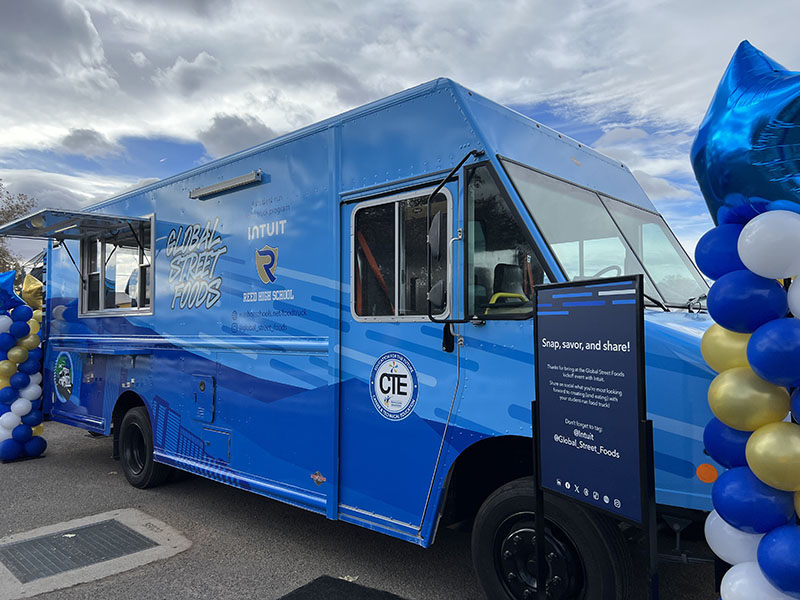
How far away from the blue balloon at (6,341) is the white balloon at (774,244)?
8298 millimetres

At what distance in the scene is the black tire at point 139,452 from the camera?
20.0 ft

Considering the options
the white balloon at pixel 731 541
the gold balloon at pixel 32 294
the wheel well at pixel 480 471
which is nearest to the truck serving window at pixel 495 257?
the wheel well at pixel 480 471

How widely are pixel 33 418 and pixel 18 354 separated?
84cm

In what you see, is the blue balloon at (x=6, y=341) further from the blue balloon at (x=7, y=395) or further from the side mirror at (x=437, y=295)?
the side mirror at (x=437, y=295)

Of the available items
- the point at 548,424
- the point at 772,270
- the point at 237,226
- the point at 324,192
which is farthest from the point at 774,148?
the point at 237,226

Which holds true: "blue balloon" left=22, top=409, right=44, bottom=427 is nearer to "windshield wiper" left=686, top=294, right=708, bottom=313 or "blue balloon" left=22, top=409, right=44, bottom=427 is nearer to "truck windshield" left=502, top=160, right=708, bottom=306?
"truck windshield" left=502, top=160, right=708, bottom=306

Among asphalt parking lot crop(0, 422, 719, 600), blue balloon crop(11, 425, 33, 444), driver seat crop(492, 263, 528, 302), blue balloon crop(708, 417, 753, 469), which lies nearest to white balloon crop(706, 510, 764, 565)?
blue balloon crop(708, 417, 753, 469)

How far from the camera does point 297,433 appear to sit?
4387 mm

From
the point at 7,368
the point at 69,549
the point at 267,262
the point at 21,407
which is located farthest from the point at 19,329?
the point at 267,262

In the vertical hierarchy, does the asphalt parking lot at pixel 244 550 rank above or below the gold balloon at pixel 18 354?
below

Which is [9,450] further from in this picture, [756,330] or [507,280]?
[756,330]

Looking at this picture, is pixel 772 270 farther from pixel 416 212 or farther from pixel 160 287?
pixel 160 287

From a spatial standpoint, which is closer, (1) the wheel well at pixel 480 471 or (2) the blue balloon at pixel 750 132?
(2) the blue balloon at pixel 750 132

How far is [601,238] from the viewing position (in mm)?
3824
